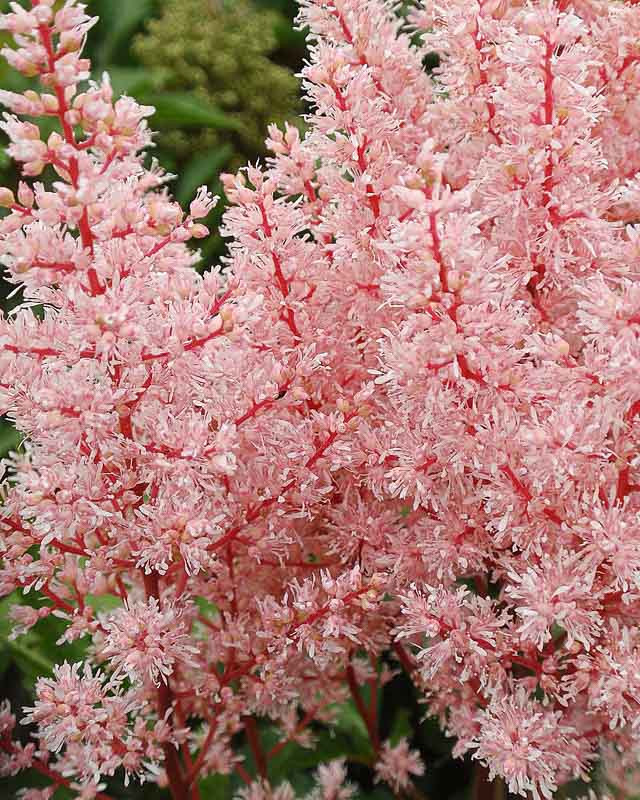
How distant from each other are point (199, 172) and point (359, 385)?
1303 millimetres

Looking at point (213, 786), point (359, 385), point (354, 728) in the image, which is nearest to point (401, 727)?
point (354, 728)

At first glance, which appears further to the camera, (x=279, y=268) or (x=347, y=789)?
(x=347, y=789)

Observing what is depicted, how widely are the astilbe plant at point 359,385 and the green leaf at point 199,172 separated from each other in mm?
1158

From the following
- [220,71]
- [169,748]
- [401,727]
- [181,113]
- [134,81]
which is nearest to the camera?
[169,748]

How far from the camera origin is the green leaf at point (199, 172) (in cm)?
192

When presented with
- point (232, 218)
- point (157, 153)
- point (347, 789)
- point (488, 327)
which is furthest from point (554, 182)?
point (157, 153)

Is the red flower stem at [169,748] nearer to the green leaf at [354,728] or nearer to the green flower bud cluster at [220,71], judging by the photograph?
the green leaf at [354,728]

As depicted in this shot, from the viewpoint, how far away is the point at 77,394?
0.60 meters

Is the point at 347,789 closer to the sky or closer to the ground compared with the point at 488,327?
closer to the ground

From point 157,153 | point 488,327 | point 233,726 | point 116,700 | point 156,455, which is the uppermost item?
point 488,327

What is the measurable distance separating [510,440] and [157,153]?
1.68 m

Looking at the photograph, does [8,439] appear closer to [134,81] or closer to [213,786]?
[213,786]

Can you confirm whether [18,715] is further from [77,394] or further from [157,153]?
[157,153]

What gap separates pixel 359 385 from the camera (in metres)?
0.76
